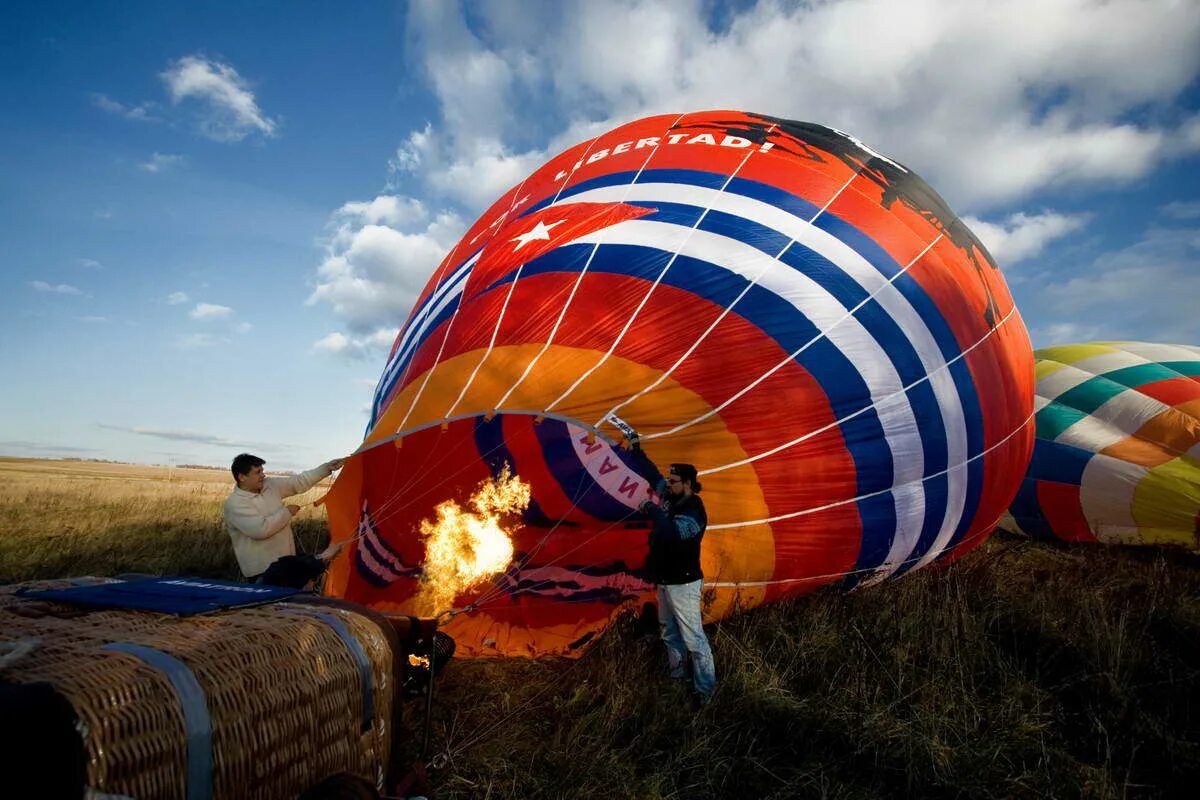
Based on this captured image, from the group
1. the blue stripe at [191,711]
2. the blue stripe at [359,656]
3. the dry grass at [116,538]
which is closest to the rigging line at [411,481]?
the blue stripe at [359,656]

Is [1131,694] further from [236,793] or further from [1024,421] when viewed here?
[236,793]

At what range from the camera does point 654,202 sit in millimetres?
4473

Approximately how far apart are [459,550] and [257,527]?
126cm

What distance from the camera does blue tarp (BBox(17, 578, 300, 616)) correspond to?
211cm

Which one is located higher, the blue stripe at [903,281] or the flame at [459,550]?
the blue stripe at [903,281]

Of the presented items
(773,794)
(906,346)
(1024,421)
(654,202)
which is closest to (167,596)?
(773,794)

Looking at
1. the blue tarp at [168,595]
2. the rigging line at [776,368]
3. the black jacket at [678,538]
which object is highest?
the rigging line at [776,368]

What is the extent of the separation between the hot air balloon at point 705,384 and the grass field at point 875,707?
366 mm

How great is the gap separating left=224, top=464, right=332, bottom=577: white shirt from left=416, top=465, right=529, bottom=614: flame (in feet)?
2.80

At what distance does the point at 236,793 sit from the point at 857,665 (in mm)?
2902

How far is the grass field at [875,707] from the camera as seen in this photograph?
106 inches

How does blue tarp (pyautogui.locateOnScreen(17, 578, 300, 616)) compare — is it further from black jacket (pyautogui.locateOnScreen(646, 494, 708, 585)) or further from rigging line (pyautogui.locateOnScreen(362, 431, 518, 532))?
rigging line (pyautogui.locateOnScreen(362, 431, 518, 532))

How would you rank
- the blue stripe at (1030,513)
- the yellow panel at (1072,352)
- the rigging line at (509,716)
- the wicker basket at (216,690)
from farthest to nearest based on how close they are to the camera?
the yellow panel at (1072,352) < the blue stripe at (1030,513) < the rigging line at (509,716) < the wicker basket at (216,690)

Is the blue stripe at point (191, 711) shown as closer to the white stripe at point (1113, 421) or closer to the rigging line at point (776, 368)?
the rigging line at point (776, 368)
